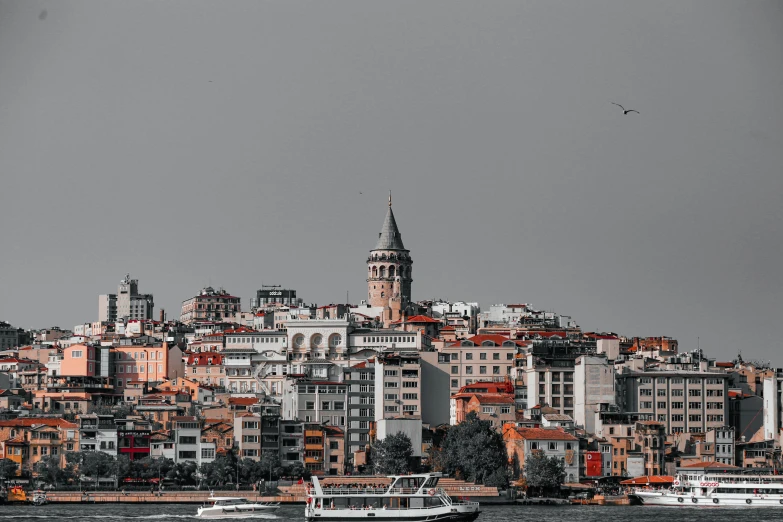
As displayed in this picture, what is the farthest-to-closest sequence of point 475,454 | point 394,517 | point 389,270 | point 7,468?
point 389,270 → point 7,468 → point 475,454 → point 394,517

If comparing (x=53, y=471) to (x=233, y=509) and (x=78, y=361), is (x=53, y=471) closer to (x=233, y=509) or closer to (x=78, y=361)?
(x=233, y=509)

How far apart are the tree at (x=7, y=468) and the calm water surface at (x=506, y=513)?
5.04 metres

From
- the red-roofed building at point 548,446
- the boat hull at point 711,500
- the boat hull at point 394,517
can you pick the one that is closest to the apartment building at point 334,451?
the red-roofed building at point 548,446

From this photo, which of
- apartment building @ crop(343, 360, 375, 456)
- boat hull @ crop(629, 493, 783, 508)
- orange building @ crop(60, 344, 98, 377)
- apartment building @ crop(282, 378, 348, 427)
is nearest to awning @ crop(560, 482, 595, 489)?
boat hull @ crop(629, 493, 783, 508)

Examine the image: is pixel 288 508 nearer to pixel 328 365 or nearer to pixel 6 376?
pixel 328 365

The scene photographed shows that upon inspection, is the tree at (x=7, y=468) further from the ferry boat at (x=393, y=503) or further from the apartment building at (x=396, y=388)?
the ferry boat at (x=393, y=503)

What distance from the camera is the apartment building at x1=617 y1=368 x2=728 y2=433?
261ft

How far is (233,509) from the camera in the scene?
6169 cm

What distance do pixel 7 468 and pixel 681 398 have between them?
98.2 feet

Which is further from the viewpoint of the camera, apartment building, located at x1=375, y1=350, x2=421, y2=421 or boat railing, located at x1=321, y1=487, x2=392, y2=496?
apartment building, located at x1=375, y1=350, x2=421, y2=421

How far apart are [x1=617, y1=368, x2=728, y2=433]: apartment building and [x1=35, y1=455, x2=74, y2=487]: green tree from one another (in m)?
24.9

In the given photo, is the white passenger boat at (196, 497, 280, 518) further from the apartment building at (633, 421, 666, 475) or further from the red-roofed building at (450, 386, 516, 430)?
the apartment building at (633, 421, 666, 475)

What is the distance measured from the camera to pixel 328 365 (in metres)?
90.4

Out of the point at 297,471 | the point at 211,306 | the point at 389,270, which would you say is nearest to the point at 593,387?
the point at 297,471
